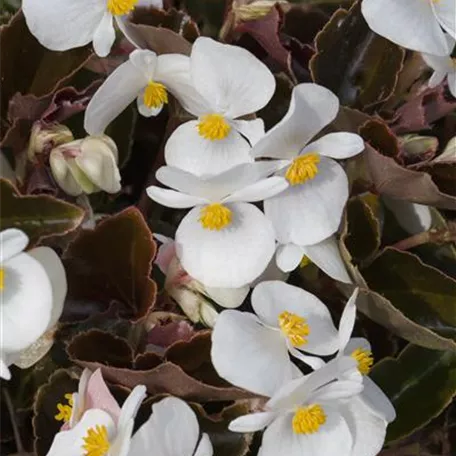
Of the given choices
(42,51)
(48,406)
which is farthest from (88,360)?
(42,51)

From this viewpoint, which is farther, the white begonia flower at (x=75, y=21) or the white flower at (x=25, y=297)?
the white begonia flower at (x=75, y=21)

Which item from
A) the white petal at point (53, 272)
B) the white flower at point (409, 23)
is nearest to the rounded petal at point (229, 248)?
the white petal at point (53, 272)

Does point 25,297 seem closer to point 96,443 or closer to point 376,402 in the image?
point 96,443

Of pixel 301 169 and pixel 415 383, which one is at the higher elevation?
pixel 301 169

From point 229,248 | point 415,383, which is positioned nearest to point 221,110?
point 229,248

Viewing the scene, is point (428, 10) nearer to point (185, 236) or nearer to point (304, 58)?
point (304, 58)

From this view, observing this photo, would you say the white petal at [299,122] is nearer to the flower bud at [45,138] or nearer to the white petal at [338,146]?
the white petal at [338,146]
